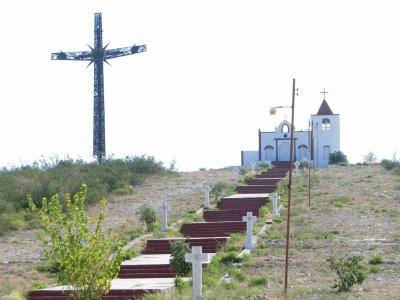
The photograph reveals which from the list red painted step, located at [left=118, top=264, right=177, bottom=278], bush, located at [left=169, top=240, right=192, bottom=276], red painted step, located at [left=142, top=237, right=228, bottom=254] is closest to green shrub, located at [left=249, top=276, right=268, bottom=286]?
bush, located at [left=169, top=240, right=192, bottom=276]

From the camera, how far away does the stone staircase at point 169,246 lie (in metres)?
18.0

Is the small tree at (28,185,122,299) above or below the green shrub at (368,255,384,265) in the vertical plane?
above

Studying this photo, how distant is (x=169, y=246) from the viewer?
2520 cm

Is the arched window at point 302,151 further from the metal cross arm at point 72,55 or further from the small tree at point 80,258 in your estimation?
the small tree at point 80,258

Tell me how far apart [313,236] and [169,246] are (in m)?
4.36

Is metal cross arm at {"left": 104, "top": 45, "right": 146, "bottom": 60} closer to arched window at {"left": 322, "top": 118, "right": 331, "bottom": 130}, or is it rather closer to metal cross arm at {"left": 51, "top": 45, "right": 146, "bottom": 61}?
metal cross arm at {"left": 51, "top": 45, "right": 146, "bottom": 61}

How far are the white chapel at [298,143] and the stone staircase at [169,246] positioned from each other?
20380mm

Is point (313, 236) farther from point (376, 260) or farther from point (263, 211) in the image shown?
point (263, 211)

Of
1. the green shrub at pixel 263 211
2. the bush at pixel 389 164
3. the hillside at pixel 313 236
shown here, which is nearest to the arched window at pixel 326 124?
the bush at pixel 389 164

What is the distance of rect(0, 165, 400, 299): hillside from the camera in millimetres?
17047

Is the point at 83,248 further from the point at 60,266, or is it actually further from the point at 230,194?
the point at 230,194

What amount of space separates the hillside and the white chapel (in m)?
16.5

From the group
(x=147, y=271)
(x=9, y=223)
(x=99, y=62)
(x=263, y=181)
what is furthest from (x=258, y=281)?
(x=99, y=62)

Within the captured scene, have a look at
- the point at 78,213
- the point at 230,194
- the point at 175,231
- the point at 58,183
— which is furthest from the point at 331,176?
the point at 78,213
